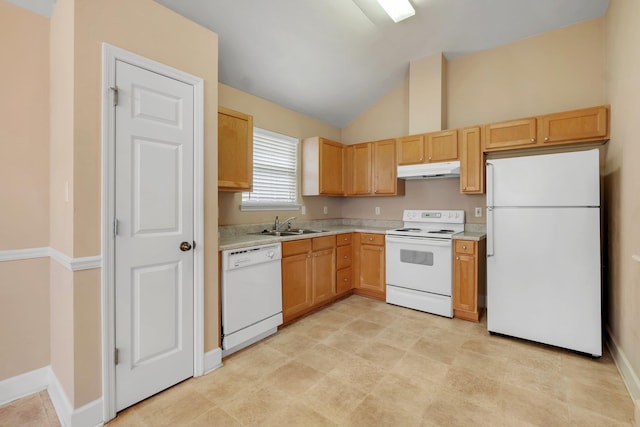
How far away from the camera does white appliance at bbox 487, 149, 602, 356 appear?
2.43 meters

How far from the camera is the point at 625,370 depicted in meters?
2.13

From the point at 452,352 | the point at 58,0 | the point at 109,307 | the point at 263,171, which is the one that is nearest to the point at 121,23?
the point at 58,0

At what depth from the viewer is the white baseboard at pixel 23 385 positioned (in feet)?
6.41

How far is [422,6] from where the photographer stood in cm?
297

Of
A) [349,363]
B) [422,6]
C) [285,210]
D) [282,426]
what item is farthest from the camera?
[285,210]

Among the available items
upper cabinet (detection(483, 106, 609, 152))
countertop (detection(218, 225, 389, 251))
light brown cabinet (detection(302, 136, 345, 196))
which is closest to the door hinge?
countertop (detection(218, 225, 389, 251))

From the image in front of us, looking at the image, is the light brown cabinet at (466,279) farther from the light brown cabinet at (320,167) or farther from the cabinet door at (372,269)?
the light brown cabinet at (320,167)

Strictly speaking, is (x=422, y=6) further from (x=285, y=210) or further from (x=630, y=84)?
(x=285, y=210)

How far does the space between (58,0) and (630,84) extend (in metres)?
4.06

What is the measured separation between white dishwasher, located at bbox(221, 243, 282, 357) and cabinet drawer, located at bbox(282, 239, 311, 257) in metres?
0.08

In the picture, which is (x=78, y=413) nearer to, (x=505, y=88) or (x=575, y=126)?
(x=575, y=126)

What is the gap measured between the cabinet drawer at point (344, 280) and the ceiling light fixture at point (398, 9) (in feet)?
9.70

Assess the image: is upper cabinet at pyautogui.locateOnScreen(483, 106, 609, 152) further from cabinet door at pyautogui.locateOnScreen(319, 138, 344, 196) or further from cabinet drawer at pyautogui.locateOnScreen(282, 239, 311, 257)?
cabinet drawer at pyautogui.locateOnScreen(282, 239, 311, 257)

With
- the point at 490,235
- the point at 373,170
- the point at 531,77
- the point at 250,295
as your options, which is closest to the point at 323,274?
the point at 250,295
